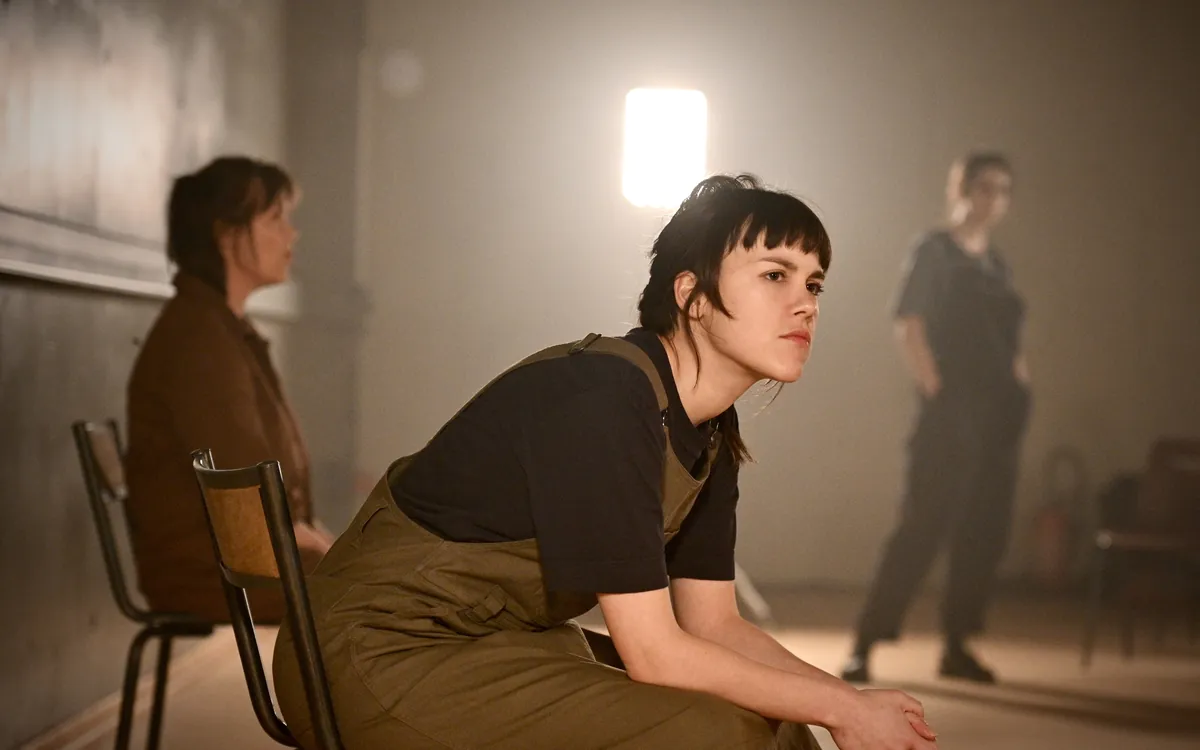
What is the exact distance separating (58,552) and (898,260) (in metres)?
1.77

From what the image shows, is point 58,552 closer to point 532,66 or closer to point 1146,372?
point 532,66

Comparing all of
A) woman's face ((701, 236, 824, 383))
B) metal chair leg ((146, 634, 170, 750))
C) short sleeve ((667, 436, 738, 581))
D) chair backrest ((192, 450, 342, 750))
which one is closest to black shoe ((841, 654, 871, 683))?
metal chair leg ((146, 634, 170, 750))

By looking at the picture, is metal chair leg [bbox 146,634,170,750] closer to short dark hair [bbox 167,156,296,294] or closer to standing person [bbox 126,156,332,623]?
standing person [bbox 126,156,332,623]

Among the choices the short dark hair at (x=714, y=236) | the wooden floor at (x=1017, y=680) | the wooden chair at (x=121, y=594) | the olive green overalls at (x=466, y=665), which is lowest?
the wooden floor at (x=1017, y=680)

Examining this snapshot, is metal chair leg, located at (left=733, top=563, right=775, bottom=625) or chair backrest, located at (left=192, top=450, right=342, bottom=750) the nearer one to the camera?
chair backrest, located at (left=192, top=450, right=342, bottom=750)

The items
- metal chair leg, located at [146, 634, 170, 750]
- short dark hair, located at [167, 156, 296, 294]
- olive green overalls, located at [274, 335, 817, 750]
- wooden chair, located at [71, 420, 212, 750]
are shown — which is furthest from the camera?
short dark hair, located at [167, 156, 296, 294]

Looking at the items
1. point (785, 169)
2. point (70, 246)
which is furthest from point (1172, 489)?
point (70, 246)

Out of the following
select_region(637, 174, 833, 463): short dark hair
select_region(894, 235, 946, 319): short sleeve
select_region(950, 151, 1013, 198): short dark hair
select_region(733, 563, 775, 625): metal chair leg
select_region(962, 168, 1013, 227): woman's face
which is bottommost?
select_region(733, 563, 775, 625): metal chair leg

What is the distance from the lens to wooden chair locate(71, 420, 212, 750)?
5.99 ft

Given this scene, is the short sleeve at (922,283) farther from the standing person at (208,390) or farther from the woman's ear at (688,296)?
the woman's ear at (688,296)

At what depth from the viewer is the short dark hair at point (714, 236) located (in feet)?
4.22

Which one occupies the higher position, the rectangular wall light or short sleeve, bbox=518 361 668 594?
the rectangular wall light

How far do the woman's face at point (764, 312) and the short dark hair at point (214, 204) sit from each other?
1.63m

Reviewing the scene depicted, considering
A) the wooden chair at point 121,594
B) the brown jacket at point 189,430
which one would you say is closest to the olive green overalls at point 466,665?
the wooden chair at point 121,594
